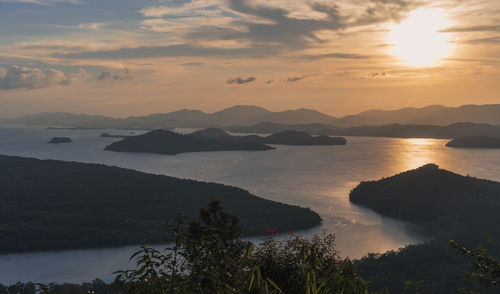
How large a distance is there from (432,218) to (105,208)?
207 feet

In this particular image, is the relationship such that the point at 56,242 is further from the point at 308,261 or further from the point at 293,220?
the point at 308,261

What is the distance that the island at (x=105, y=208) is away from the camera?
71125mm

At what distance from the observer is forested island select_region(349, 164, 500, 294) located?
151 ft

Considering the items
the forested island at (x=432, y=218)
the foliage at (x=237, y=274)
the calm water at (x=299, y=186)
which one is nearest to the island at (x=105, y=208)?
the calm water at (x=299, y=186)

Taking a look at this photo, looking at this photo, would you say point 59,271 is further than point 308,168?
No

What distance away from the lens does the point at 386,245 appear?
226 feet

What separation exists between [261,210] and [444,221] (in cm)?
3262

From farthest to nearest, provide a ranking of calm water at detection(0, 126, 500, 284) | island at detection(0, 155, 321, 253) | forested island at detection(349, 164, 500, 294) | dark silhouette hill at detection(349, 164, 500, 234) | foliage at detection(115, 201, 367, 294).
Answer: dark silhouette hill at detection(349, 164, 500, 234) → island at detection(0, 155, 321, 253) → calm water at detection(0, 126, 500, 284) → forested island at detection(349, 164, 500, 294) → foliage at detection(115, 201, 367, 294)

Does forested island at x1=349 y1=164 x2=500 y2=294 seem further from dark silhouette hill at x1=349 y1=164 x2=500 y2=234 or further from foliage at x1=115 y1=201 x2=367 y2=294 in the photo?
foliage at x1=115 y1=201 x2=367 y2=294

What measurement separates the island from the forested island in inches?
835

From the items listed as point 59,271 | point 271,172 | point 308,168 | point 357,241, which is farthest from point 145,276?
point 308,168

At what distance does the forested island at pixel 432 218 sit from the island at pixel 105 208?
21.2 m

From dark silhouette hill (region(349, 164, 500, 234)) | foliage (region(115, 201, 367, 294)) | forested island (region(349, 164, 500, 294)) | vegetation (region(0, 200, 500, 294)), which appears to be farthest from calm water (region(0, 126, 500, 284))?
foliage (region(115, 201, 367, 294))

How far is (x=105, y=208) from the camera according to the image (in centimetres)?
8950
